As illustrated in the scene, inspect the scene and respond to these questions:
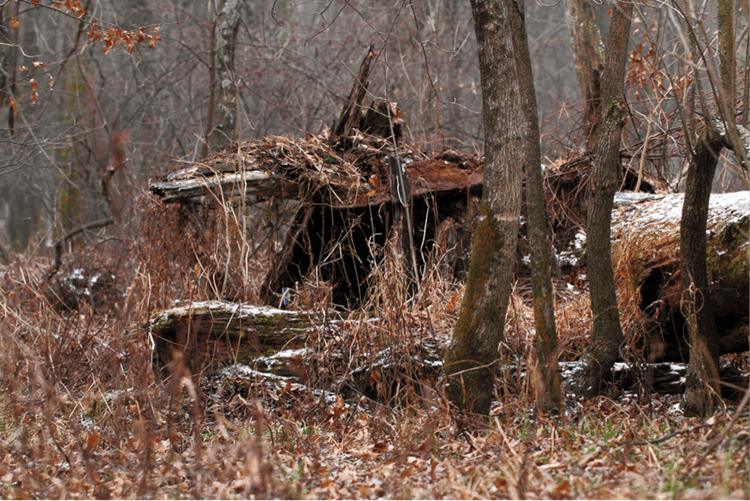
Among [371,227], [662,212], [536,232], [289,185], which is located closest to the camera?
[536,232]

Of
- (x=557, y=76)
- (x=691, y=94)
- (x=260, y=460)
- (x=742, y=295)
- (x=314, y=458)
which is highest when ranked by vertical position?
(x=557, y=76)

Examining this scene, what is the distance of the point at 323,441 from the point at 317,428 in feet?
1.02

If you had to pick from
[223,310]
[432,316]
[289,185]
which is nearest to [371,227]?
[289,185]

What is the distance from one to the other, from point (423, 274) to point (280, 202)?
2136 millimetres

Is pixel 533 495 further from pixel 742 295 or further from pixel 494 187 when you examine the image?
pixel 742 295

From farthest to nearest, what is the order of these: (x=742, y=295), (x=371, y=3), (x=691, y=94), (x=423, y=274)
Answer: (x=371, y=3)
(x=423, y=274)
(x=742, y=295)
(x=691, y=94)

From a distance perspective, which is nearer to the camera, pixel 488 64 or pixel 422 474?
pixel 422 474

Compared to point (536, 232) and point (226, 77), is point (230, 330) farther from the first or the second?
point (226, 77)

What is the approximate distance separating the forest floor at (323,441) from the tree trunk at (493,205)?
43cm

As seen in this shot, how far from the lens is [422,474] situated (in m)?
4.79

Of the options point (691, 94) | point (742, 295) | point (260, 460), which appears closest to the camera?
point (260, 460)

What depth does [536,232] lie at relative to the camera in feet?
21.2

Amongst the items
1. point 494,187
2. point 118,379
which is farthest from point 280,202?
point 494,187

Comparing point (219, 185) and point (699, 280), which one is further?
point (219, 185)
